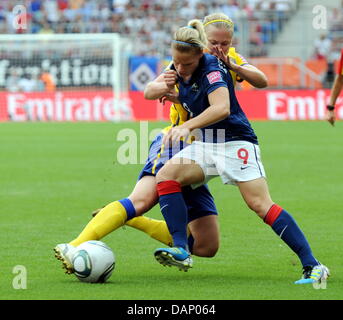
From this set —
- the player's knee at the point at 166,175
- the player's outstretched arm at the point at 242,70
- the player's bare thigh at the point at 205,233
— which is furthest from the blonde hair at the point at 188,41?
the player's bare thigh at the point at 205,233

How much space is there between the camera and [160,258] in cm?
652

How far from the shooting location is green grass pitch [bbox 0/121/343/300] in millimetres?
6582

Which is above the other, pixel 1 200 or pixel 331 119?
pixel 331 119

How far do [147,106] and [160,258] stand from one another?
80.9 ft

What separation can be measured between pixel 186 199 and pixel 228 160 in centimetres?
77

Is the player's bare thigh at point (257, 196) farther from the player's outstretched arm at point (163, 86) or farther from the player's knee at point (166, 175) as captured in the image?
the player's outstretched arm at point (163, 86)

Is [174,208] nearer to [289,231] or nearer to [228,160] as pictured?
[228,160]

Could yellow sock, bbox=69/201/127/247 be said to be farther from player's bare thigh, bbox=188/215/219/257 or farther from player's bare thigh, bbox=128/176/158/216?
player's bare thigh, bbox=188/215/219/257

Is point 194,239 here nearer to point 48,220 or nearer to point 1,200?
point 48,220

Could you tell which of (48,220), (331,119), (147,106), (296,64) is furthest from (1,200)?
(296,64)

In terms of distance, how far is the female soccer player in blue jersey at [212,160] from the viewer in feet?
21.9

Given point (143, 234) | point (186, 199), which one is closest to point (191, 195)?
point (186, 199)

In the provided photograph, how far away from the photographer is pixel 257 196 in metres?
6.79

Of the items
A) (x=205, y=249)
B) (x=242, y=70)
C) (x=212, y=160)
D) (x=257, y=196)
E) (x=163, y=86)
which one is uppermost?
(x=242, y=70)
